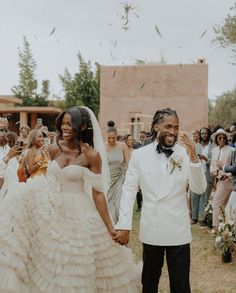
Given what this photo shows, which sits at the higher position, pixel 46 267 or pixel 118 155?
pixel 118 155

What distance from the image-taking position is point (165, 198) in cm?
432

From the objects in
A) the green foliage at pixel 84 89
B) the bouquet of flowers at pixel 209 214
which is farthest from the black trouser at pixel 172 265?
the green foliage at pixel 84 89

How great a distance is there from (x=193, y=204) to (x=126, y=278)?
6.40 meters

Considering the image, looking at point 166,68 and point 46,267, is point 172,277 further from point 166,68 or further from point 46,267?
point 166,68

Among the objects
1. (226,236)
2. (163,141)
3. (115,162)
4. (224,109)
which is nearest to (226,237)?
(226,236)

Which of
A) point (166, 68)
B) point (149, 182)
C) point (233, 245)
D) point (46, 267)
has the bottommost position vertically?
point (233, 245)

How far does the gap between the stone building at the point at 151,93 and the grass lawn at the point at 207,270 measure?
57.9 ft

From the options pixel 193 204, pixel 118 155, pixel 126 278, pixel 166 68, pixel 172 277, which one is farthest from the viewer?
pixel 166 68

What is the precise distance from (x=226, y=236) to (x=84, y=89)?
32.1 metres

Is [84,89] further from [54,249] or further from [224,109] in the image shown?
[54,249]

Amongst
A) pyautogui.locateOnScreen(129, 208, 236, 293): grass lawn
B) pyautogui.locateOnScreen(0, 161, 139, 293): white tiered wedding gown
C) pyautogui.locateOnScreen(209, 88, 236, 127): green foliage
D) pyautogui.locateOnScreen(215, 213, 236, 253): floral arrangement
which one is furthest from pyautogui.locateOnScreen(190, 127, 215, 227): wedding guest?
pyautogui.locateOnScreen(209, 88, 236, 127): green foliage

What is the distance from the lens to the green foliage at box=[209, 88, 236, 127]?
4204 centimetres

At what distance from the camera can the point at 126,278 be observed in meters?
4.73

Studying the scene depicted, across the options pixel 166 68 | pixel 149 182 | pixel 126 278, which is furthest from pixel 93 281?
pixel 166 68
